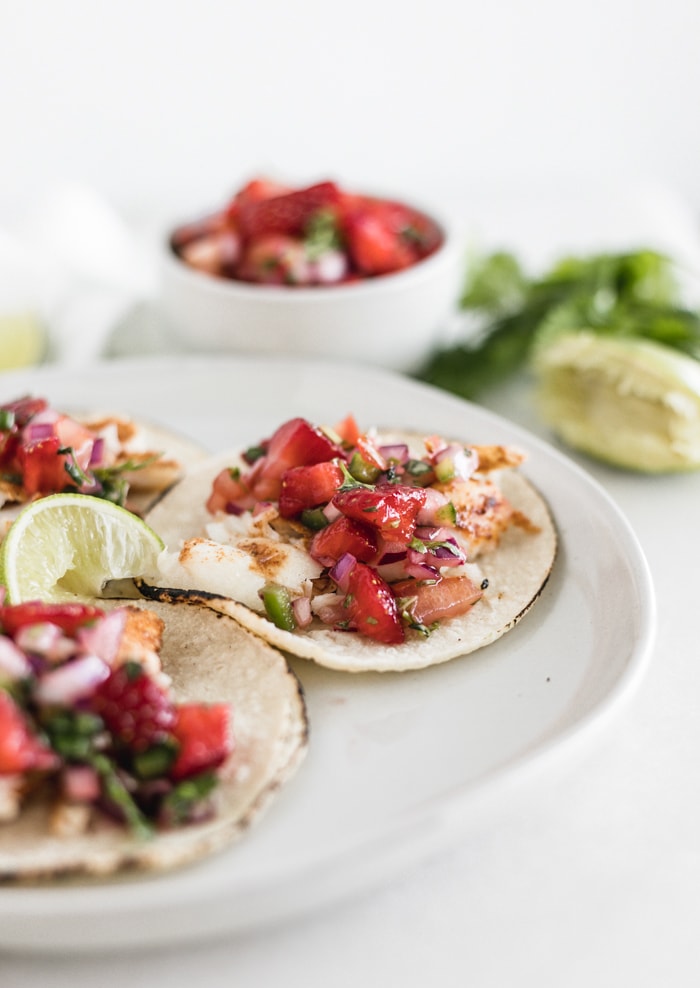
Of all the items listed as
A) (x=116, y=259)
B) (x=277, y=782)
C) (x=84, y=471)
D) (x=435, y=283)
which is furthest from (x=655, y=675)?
(x=116, y=259)

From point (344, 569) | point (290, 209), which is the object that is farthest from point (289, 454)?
point (290, 209)

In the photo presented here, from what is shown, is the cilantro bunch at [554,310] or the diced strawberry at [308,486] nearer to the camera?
the diced strawberry at [308,486]

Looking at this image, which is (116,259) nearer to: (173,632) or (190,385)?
(190,385)

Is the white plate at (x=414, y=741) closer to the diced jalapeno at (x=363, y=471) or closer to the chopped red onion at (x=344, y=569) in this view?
the chopped red onion at (x=344, y=569)

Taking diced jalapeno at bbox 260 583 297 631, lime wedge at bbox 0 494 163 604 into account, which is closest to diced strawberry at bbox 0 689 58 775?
lime wedge at bbox 0 494 163 604

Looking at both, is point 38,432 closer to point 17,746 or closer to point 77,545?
point 77,545

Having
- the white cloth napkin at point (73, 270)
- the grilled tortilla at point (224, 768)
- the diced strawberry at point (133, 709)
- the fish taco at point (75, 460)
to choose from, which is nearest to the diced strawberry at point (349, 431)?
the fish taco at point (75, 460)
